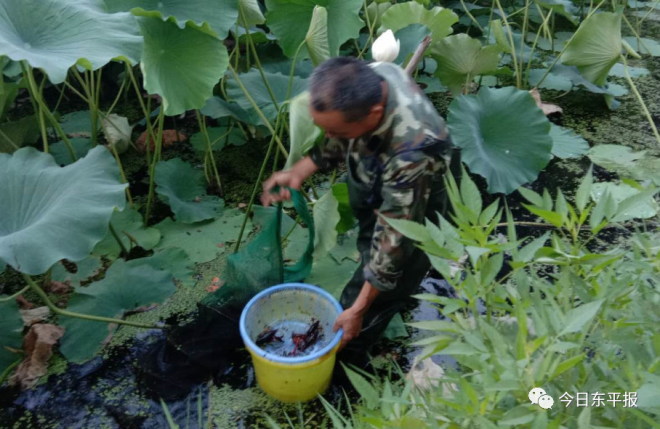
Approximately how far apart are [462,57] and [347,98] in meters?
1.76

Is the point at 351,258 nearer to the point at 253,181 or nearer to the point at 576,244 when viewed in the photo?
the point at 253,181

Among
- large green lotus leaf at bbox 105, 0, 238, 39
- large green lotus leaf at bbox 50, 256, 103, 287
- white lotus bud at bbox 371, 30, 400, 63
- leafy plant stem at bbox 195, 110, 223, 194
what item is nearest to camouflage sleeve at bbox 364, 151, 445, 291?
white lotus bud at bbox 371, 30, 400, 63

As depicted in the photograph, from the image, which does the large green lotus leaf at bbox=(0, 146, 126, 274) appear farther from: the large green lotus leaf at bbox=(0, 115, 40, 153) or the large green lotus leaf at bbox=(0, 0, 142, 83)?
the large green lotus leaf at bbox=(0, 115, 40, 153)

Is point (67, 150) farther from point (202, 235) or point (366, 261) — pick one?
point (366, 261)

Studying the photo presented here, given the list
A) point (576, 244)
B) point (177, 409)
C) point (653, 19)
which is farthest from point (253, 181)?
point (653, 19)

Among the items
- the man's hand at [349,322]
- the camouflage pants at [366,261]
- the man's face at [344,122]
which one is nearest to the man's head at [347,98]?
the man's face at [344,122]

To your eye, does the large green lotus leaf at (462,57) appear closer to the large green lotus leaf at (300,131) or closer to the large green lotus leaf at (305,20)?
the large green lotus leaf at (305,20)

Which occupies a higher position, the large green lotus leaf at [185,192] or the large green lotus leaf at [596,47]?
the large green lotus leaf at [596,47]

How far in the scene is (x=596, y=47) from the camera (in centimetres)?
304

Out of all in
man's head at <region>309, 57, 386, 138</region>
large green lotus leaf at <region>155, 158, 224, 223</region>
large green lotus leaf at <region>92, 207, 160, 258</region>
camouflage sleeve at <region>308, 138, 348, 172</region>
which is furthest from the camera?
large green lotus leaf at <region>155, 158, 224, 223</region>

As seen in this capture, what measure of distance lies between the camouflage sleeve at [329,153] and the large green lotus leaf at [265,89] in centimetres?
79

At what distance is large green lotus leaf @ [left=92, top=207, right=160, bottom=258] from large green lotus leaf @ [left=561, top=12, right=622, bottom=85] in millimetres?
2269

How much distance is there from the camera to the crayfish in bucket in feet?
6.09

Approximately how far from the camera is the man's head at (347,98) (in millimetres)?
1327
